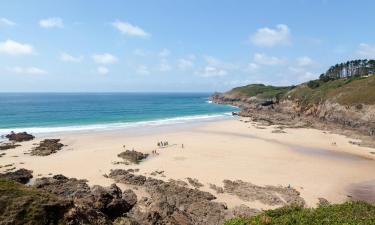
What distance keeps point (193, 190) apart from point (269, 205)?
21.0 feet

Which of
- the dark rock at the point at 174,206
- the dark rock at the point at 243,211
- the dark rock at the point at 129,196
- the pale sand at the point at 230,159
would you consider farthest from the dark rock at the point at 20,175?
the dark rock at the point at 243,211

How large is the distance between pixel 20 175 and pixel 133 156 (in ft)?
42.5

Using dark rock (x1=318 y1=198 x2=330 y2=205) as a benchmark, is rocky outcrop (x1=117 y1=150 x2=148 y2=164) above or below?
above

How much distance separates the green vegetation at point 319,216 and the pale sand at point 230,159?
423 inches

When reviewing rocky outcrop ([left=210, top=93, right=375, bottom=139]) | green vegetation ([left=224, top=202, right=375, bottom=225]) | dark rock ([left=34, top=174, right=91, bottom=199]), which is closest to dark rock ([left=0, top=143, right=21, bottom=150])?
dark rock ([left=34, top=174, right=91, bottom=199])

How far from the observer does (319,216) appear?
12297 millimetres

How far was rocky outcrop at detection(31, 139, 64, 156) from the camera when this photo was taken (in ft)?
132

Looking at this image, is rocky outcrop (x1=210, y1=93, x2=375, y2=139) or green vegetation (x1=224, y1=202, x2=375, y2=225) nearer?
green vegetation (x1=224, y1=202, x2=375, y2=225)

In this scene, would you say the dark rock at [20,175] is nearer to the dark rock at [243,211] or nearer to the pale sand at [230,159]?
the pale sand at [230,159]

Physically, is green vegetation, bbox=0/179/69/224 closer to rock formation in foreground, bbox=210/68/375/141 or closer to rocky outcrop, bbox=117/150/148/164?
rocky outcrop, bbox=117/150/148/164

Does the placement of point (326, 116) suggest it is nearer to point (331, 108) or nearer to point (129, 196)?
point (331, 108)

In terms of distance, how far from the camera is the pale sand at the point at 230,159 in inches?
1179

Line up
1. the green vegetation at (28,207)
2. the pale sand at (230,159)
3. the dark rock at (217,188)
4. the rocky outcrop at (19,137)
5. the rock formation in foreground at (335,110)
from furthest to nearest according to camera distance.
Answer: the rock formation in foreground at (335,110) < the rocky outcrop at (19,137) < the pale sand at (230,159) < the dark rock at (217,188) < the green vegetation at (28,207)

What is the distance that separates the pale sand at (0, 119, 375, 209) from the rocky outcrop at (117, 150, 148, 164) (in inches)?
39.2
